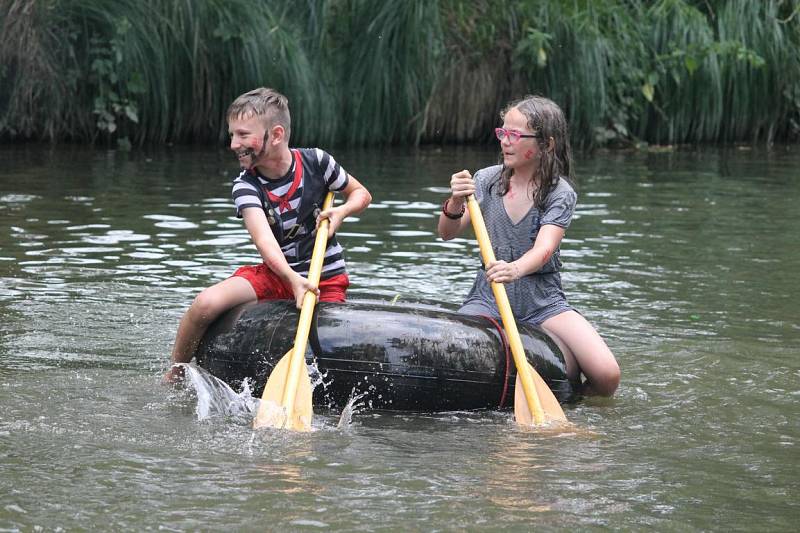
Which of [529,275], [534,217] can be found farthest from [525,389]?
[534,217]

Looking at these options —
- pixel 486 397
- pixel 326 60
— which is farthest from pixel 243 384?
pixel 326 60

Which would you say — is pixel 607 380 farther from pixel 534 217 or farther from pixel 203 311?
pixel 203 311

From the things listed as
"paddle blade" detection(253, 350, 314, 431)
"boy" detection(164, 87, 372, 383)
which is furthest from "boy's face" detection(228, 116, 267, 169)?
"paddle blade" detection(253, 350, 314, 431)

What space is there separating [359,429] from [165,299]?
2.50 m

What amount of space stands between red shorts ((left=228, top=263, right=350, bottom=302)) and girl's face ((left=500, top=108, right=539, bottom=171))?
0.87 meters

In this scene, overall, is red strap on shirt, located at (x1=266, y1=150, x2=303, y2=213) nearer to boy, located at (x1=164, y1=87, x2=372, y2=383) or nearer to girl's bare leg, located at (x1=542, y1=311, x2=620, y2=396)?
boy, located at (x1=164, y1=87, x2=372, y2=383)

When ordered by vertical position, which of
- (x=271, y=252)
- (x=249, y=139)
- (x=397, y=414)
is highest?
(x=249, y=139)

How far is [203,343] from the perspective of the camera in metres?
5.28

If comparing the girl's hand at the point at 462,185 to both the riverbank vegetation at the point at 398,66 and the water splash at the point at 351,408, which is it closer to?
the water splash at the point at 351,408

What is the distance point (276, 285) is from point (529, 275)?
1040mm

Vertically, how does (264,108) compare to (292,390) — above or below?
above

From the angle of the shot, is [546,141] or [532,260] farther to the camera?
[546,141]

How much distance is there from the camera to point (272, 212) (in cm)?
541

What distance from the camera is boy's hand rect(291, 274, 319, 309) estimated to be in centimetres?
505
